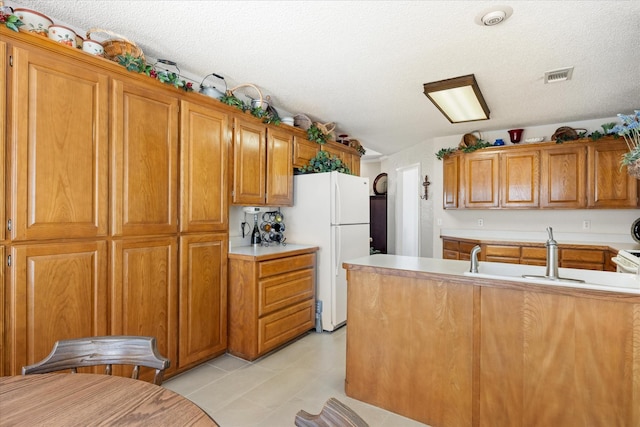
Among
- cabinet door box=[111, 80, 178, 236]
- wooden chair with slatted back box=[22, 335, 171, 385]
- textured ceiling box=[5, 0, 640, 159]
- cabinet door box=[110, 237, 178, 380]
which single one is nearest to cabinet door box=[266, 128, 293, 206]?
textured ceiling box=[5, 0, 640, 159]

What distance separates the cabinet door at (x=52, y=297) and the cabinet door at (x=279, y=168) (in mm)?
1645

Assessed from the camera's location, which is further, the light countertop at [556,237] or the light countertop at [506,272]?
the light countertop at [556,237]

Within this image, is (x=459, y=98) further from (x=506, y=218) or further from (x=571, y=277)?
(x=506, y=218)

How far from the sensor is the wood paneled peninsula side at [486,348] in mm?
1501

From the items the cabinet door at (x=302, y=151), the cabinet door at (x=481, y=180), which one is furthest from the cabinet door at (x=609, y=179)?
the cabinet door at (x=302, y=151)

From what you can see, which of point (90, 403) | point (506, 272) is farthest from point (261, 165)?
point (90, 403)

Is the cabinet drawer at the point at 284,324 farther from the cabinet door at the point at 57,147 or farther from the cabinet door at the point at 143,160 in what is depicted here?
the cabinet door at the point at 57,147

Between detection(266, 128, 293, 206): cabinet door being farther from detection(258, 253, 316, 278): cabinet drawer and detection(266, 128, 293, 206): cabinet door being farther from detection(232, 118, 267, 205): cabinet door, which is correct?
detection(258, 253, 316, 278): cabinet drawer

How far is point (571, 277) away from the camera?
174cm

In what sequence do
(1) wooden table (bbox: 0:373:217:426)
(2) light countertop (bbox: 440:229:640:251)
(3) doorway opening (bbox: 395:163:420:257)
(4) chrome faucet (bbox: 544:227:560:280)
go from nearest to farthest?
→ 1. (1) wooden table (bbox: 0:373:217:426)
2. (4) chrome faucet (bbox: 544:227:560:280)
3. (2) light countertop (bbox: 440:229:640:251)
4. (3) doorway opening (bbox: 395:163:420:257)

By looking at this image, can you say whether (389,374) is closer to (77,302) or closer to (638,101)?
(77,302)

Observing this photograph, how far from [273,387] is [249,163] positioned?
192cm

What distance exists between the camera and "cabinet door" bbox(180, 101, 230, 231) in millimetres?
2520

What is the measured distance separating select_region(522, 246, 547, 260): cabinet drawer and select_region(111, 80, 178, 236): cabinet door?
390cm
